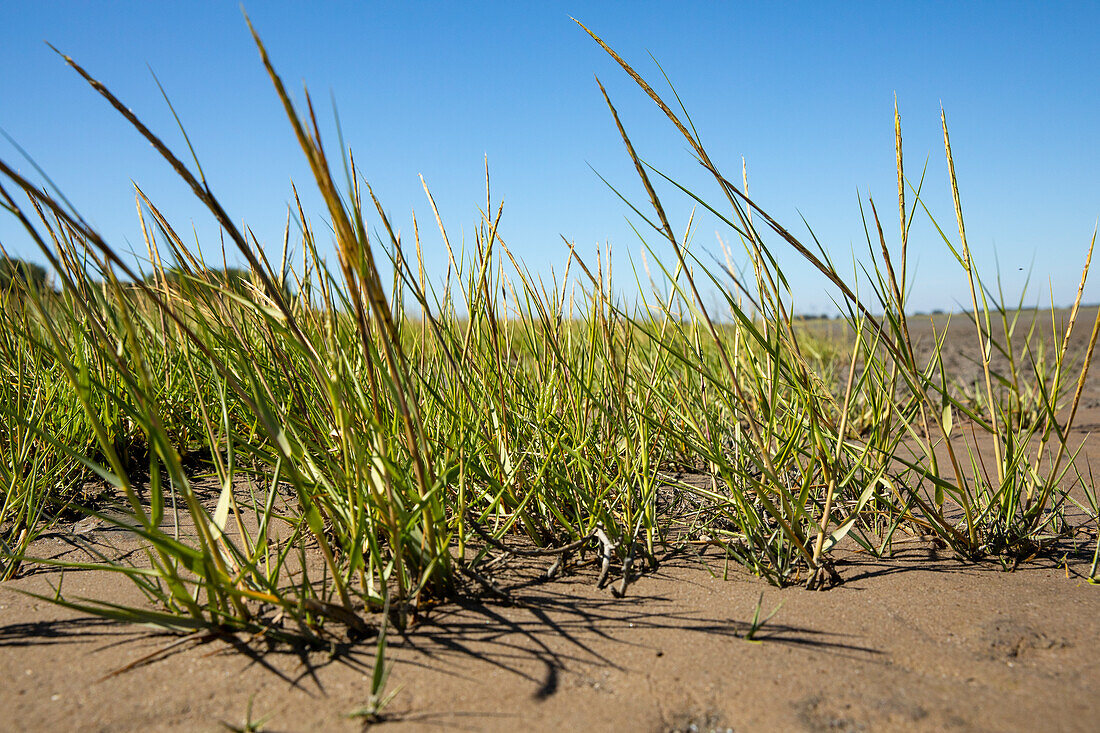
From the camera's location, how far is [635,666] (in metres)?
0.86

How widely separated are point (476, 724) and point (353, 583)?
39 cm

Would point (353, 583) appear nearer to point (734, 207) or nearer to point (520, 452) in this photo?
point (520, 452)

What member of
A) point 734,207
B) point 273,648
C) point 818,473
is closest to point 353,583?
point 273,648

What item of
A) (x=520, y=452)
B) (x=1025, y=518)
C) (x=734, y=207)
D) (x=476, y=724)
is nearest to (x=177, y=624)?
(x=476, y=724)

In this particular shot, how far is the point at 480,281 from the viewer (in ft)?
4.24

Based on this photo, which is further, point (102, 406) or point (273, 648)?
point (102, 406)

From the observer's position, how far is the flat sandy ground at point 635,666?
761 mm

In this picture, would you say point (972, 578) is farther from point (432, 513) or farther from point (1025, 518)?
point (432, 513)

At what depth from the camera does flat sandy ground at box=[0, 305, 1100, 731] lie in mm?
761

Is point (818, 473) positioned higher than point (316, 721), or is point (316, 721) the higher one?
point (818, 473)

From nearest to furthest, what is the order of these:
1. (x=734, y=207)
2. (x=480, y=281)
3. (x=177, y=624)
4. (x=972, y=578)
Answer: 1. (x=177, y=624)
2. (x=734, y=207)
3. (x=972, y=578)
4. (x=480, y=281)

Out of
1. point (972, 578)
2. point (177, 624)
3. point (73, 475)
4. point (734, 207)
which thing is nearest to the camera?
point (177, 624)

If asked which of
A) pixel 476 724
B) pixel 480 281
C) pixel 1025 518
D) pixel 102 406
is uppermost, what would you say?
pixel 480 281

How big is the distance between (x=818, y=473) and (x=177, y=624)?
114 cm
